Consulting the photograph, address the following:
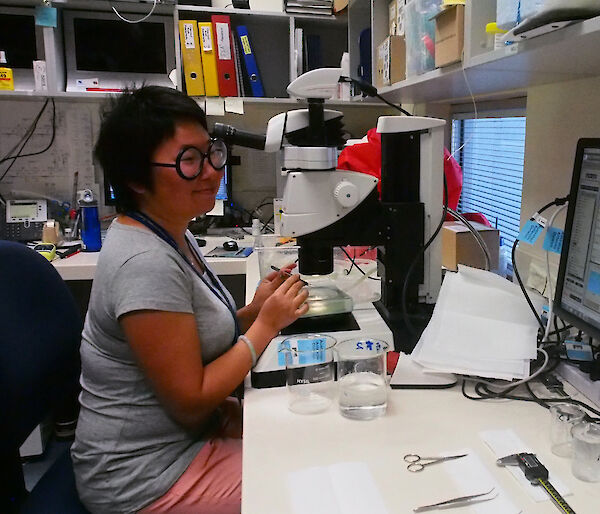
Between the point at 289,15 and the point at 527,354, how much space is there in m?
2.11

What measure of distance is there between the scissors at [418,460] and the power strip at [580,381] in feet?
1.04

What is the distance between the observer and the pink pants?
103 cm

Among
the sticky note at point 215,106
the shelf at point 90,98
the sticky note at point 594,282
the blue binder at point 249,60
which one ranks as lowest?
the sticky note at point 594,282

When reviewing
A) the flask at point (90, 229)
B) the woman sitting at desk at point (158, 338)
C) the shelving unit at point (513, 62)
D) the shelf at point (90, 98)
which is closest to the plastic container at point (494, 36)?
the shelving unit at point (513, 62)

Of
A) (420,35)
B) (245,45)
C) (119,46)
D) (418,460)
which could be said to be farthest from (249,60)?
(418,460)

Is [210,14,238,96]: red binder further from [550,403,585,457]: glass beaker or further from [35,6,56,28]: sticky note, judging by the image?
[550,403,585,457]: glass beaker

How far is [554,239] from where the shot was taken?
46.3 inches

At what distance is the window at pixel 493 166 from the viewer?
1.98 meters

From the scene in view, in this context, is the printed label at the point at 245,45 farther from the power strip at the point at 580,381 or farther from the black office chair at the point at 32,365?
the power strip at the point at 580,381

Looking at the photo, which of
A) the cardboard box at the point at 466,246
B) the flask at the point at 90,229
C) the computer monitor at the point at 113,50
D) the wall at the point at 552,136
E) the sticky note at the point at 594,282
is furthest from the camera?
the computer monitor at the point at 113,50

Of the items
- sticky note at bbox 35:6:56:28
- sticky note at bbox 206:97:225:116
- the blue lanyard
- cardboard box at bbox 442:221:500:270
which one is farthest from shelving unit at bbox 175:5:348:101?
the blue lanyard

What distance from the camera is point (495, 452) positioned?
A: 82cm

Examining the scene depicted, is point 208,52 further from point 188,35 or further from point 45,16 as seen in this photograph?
point 45,16

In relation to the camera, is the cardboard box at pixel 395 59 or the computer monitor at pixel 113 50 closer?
the cardboard box at pixel 395 59
